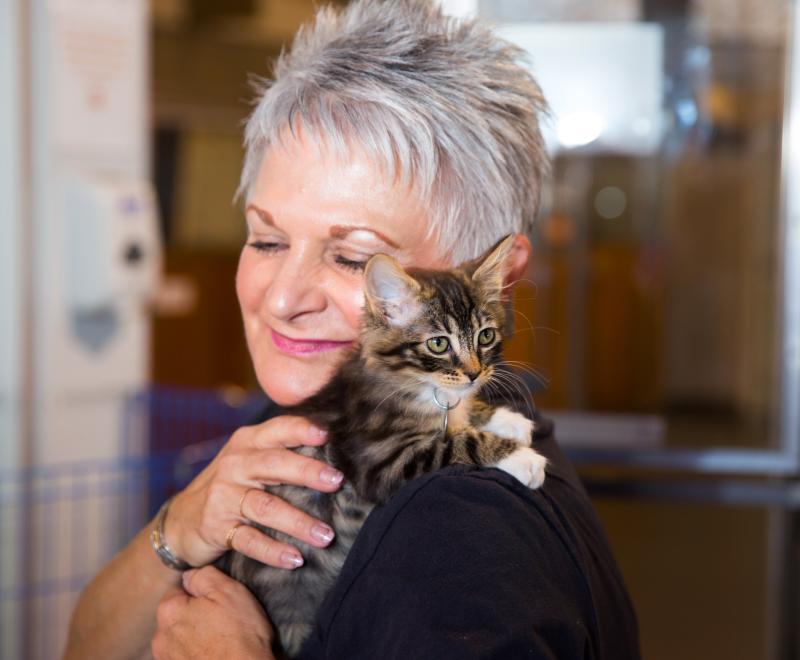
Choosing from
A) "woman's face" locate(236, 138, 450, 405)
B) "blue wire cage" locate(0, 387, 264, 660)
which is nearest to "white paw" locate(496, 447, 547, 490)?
→ "woman's face" locate(236, 138, 450, 405)

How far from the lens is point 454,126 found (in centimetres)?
143

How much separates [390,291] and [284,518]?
0.37 metres

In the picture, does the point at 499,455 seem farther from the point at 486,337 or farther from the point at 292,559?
the point at 292,559

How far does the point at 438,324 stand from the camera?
1450 millimetres

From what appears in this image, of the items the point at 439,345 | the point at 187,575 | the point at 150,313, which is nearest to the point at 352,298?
the point at 439,345

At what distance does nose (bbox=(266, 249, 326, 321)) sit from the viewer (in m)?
1.49

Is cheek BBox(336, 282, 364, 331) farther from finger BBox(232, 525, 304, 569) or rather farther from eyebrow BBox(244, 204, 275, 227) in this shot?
finger BBox(232, 525, 304, 569)

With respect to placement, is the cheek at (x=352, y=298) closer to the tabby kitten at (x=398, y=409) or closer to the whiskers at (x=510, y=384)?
the tabby kitten at (x=398, y=409)

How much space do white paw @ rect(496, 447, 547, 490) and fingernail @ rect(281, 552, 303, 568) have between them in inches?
12.8

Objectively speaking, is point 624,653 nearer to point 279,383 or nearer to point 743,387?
point 279,383

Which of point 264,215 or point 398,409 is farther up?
point 264,215

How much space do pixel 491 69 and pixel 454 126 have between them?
12cm

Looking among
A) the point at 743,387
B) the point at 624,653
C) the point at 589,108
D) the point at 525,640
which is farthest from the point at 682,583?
the point at 743,387

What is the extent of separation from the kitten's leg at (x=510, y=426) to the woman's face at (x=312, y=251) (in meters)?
0.27
